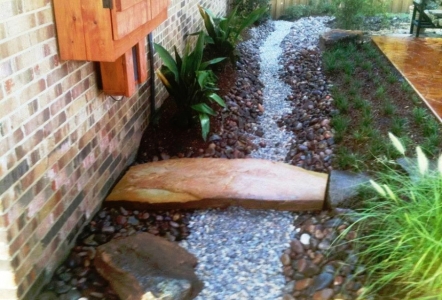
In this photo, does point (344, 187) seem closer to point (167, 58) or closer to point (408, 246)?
point (408, 246)

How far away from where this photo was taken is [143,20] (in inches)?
105

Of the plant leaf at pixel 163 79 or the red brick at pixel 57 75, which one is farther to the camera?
the plant leaf at pixel 163 79

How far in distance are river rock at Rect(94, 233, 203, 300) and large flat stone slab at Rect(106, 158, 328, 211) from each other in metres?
0.47

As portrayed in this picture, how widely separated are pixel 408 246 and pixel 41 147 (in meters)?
1.69

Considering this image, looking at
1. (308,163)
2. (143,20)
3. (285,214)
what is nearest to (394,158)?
(308,163)

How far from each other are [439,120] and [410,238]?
2.08m

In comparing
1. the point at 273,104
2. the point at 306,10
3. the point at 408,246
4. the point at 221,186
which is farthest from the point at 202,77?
the point at 306,10

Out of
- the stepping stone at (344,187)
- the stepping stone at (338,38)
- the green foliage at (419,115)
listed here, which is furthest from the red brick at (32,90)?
the stepping stone at (338,38)

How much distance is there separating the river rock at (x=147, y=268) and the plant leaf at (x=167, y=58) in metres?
1.61

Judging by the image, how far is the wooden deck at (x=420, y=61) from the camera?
4363 mm

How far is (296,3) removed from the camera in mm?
9461

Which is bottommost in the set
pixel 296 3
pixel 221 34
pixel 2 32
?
pixel 296 3

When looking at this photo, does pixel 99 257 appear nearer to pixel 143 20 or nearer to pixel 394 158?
pixel 143 20

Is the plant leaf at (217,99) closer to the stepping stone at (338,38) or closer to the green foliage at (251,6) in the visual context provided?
the stepping stone at (338,38)
